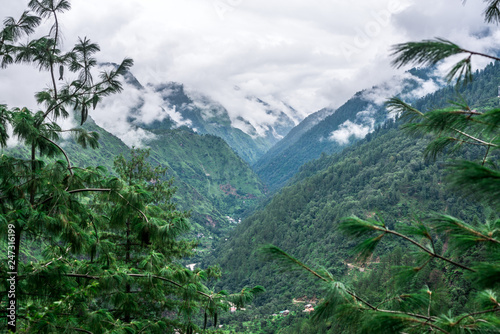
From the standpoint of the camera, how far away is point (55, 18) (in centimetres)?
704

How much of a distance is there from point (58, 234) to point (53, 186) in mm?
964

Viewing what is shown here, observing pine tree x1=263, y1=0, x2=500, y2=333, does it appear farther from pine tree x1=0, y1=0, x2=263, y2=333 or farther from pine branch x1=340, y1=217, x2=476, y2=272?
pine tree x1=0, y1=0, x2=263, y2=333

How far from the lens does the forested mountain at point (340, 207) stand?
96062mm

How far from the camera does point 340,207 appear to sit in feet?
383

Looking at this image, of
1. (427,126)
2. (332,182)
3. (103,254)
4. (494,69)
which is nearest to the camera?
(427,126)

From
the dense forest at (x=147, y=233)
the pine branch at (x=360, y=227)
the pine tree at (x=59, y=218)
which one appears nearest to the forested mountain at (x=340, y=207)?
the dense forest at (x=147, y=233)

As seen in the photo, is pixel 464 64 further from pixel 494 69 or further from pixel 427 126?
pixel 494 69

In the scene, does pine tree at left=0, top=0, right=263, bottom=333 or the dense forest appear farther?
pine tree at left=0, top=0, right=263, bottom=333

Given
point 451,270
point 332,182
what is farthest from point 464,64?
point 332,182

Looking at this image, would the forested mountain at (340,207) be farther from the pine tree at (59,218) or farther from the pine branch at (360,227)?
the pine branch at (360,227)

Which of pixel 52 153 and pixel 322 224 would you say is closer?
pixel 52 153

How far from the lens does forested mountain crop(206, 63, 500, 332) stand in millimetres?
96062

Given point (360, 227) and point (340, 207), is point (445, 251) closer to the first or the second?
point (360, 227)

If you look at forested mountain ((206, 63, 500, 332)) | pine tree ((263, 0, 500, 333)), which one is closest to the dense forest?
pine tree ((263, 0, 500, 333))
